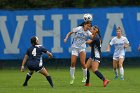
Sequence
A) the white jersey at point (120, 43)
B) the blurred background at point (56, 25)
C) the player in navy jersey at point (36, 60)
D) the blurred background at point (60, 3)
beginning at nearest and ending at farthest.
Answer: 1. the player in navy jersey at point (36, 60)
2. the white jersey at point (120, 43)
3. the blurred background at point (56, 25)
4. the blurred background at point (60, 3)

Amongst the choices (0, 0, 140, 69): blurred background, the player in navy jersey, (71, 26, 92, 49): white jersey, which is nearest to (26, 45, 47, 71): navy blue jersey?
the player in navy jersey

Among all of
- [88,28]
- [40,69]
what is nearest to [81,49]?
[88,28]

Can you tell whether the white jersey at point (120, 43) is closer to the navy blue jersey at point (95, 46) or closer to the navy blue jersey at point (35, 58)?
the navy blue jersey at point (95, 46)

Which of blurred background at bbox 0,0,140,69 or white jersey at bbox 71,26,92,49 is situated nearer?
white jersey at bbox 71,26,92,49

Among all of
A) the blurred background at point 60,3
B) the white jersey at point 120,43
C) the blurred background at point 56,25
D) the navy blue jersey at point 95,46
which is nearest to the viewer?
the navy blue jersey at point 95,46

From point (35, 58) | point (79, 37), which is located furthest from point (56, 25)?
point (35, 58)

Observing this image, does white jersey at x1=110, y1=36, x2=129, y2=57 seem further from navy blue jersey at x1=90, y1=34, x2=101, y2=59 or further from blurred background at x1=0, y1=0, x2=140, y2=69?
blurred background at x1=0, y1=0, x2=140, y2=69

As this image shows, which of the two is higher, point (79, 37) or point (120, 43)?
point (79, 37)

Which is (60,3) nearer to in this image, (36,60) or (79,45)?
(79,45)

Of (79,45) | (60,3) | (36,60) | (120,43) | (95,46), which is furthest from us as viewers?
(60,3)

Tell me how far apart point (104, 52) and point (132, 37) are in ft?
5.88

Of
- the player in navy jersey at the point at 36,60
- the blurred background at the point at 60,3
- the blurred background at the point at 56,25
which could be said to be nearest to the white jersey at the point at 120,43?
the player in navy jersey at the point at 36,60

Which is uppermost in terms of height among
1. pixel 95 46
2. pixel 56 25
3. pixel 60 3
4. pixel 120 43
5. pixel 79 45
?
pixel 95 46

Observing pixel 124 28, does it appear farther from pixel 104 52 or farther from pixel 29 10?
pixel 29 10
